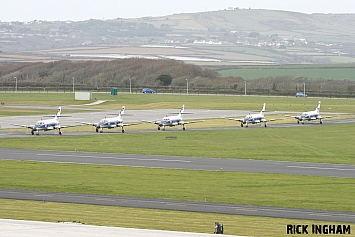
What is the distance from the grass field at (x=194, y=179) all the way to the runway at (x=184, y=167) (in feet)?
7.02

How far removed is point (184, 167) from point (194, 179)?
8314 millimetres

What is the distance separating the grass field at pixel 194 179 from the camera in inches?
1969

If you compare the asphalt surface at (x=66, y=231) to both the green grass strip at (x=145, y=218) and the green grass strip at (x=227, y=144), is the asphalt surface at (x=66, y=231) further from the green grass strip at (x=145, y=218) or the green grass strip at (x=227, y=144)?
the green grass strip at (x=227, y=144)

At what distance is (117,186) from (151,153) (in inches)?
995

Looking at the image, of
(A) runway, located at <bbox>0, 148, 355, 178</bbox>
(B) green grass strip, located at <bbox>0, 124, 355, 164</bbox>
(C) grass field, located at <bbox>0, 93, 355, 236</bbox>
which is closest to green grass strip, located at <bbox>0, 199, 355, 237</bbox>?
(C) grass field, located at <bbox>0, 93, 355, 236</bbox>

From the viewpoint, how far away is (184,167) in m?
76.8

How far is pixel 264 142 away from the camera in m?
103

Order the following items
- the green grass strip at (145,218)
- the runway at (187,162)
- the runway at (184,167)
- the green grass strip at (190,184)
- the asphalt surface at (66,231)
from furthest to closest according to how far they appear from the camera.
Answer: the runway at (187,162), the green grass strip at (190,184), the runway at (184,167), the green grass strip at (145,218), the asphalt surface at (66,231)

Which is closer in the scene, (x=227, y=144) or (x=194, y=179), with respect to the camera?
(x=194, y=179)

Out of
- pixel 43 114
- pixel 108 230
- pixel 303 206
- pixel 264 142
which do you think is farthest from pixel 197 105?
pixel 108 230

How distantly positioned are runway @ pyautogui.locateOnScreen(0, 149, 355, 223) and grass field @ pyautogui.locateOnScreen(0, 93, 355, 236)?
2138 millimetres

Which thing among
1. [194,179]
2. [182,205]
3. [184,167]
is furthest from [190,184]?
[184,167]

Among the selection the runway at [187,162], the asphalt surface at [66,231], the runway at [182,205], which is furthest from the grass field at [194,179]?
the asphalt surface at [66,231]

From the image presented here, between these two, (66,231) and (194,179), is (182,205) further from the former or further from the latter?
(66,231)
